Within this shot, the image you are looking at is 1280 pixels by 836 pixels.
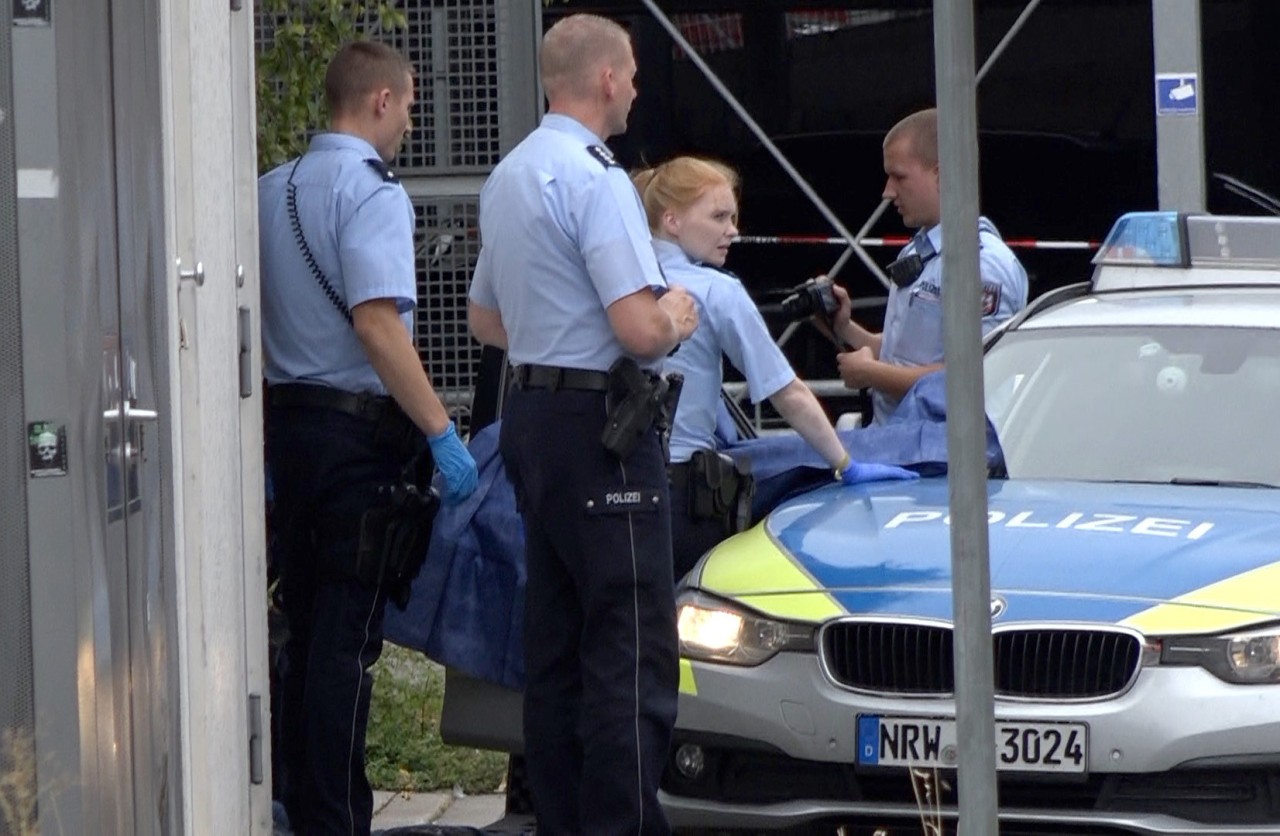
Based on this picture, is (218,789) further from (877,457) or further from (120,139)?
(877,457)

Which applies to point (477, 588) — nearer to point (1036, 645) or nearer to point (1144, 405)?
point (1036, 645)

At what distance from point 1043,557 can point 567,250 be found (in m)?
1.22

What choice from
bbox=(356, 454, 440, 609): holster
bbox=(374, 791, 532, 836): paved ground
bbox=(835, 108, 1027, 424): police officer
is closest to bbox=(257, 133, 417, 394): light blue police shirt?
bbox=(356, 454, 440, 609): holster

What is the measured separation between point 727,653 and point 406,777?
193 centimetres

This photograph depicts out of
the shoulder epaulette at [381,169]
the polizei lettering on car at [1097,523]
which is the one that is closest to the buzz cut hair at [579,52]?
the shoulder epaulette at [381,169]

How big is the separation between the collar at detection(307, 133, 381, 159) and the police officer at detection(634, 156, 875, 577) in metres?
0.74

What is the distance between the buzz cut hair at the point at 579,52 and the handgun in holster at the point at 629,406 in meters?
0.64

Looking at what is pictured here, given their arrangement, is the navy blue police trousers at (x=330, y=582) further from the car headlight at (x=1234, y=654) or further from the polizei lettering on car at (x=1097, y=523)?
the car headlight at (x=1234, y=654)

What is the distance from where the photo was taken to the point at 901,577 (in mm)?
5078

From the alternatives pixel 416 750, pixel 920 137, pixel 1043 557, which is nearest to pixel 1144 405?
pixel 1043 557

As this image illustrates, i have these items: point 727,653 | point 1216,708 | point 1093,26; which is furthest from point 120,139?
point 1093,26

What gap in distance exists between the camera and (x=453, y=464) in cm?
535

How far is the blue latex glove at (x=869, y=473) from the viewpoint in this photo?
19.1 ft

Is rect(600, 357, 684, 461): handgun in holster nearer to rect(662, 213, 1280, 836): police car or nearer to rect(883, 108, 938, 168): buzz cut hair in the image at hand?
rect(662, 213, 1280, 836): police car
